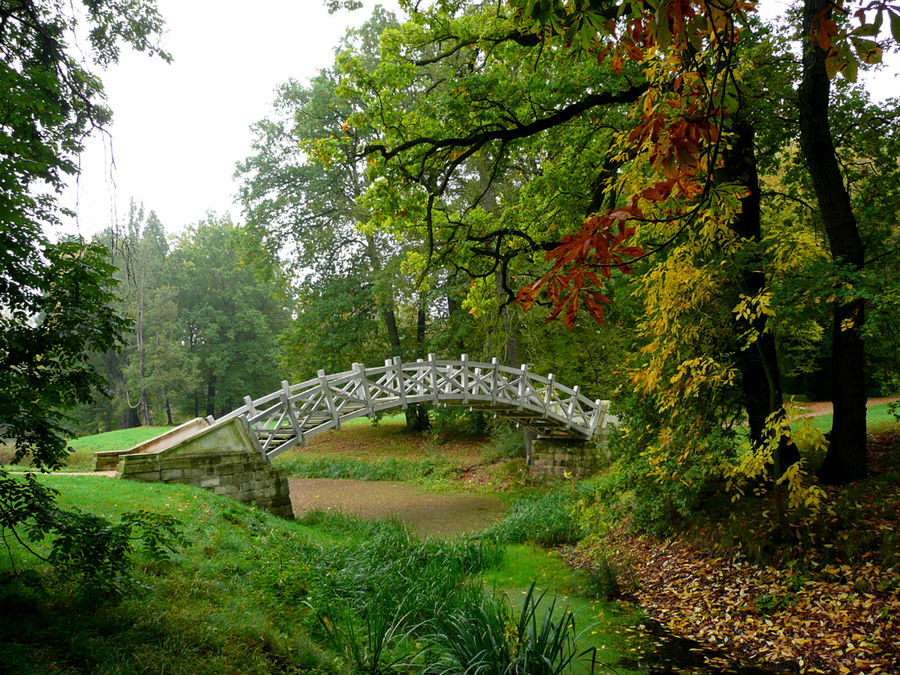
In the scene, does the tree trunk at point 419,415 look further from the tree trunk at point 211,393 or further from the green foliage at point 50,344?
the green foliage at point 50,344

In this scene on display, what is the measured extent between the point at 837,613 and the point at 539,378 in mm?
8931

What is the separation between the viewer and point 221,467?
9.23 metres

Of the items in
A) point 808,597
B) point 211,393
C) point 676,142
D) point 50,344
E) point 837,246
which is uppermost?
point 837,246

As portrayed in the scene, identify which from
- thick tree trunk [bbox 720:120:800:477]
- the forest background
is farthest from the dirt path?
thick tree trunk [bbox 720:120:800:477]

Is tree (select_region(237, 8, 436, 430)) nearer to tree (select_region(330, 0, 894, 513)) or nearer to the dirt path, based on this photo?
the dirt path

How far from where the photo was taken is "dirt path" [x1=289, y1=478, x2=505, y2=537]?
34.0 feet

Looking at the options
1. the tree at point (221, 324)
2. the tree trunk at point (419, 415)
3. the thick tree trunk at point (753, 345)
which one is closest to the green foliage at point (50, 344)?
the thick tree trunk at point (753, 345)

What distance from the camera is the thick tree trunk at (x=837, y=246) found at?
209 inches

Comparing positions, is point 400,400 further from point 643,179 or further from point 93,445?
point 93,445

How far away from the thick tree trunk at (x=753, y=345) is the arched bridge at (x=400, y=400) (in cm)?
671

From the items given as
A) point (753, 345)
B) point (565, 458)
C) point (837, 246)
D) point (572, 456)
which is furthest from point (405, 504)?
point (837, 246)

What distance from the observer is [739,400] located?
19.6 feet

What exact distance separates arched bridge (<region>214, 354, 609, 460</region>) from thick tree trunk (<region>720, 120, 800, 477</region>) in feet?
22.0

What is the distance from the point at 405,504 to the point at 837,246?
33.0 feet
